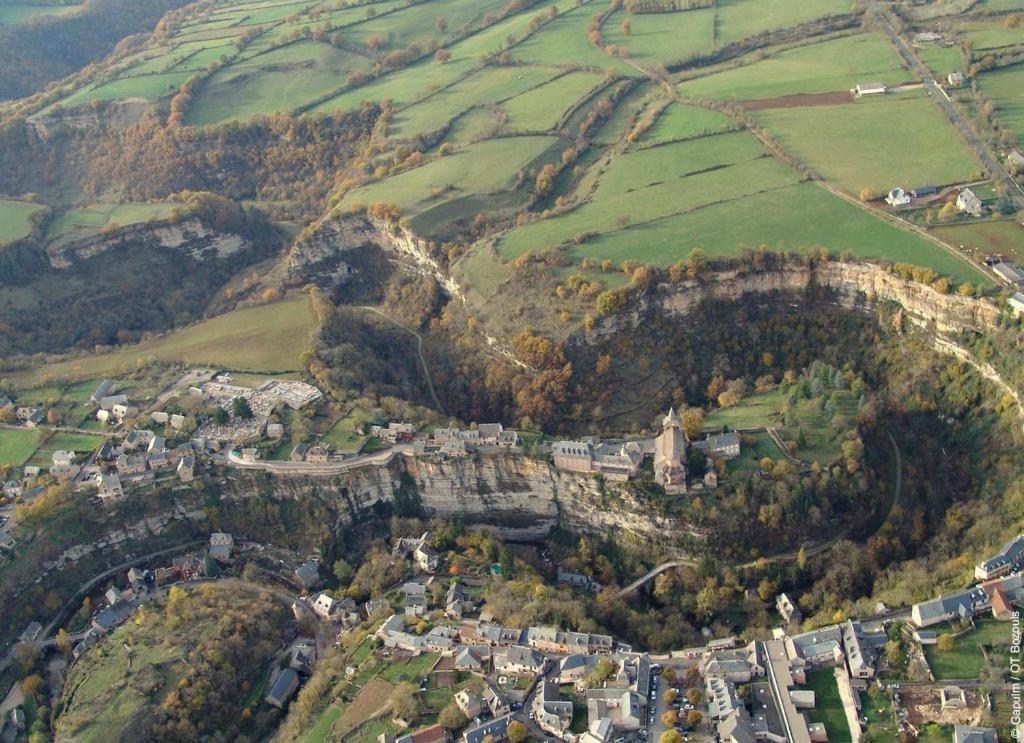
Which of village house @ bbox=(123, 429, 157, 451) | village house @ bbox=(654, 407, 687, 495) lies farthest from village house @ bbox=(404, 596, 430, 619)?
village house @ bbox=(123, 429, 157, 451)

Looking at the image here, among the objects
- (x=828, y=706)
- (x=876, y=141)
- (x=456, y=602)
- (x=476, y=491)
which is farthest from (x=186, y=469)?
(x=876, y=141)

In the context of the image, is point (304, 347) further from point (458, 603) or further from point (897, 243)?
point (897, 243)

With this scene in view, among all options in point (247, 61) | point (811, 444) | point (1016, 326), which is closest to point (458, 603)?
point (811, 444)

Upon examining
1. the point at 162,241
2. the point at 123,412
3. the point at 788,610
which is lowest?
the point at 788,610

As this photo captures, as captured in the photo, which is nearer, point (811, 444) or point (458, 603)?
point (458, 603)

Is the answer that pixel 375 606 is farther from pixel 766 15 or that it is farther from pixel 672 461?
pixel 766 15

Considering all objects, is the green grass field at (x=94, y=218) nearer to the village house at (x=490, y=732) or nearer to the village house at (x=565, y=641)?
the village house at (x=565, y=641)
